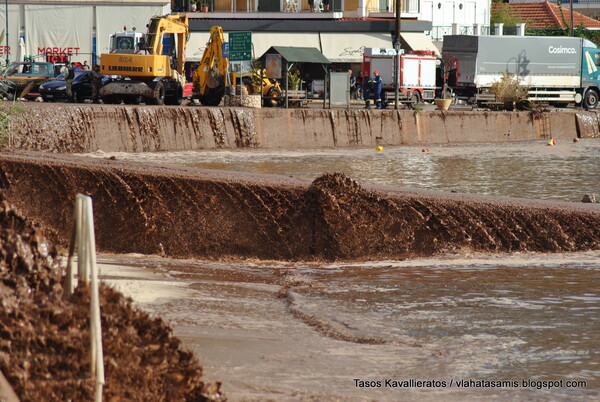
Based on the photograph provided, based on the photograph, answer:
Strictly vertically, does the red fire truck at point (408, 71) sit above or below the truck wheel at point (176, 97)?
above

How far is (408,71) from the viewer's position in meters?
39.3

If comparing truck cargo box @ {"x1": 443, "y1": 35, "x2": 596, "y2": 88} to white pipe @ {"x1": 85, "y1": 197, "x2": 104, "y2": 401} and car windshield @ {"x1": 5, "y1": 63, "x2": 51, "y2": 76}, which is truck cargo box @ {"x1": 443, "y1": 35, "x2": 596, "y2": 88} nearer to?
car windshield @ {"x1": 5, "y1": 63, "x2": 51, "y2": 76}

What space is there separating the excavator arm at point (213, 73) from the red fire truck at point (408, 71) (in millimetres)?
8518

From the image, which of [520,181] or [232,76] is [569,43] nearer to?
[232,76]

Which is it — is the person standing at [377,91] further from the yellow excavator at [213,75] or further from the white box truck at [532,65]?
the white box truck at [532,65]

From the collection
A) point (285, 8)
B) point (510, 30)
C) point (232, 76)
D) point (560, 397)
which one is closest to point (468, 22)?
point (510, 30)

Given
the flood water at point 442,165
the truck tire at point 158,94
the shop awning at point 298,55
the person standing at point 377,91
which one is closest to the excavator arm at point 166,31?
the truck tire at point 158,94

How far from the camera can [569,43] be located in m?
43.6

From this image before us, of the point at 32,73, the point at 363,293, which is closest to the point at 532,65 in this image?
the point at 32,73

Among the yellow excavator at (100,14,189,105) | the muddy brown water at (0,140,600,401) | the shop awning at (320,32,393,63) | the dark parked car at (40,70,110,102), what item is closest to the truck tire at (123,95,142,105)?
the yellow excavator at (100,14,189,105)

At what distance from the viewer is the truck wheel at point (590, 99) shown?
143 ft

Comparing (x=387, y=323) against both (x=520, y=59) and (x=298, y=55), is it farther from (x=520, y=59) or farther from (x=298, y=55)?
(x=520, y=59)

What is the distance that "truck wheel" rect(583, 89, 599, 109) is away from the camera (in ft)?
143

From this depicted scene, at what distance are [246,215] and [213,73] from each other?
2125 centimetres
